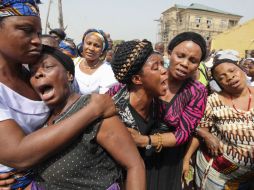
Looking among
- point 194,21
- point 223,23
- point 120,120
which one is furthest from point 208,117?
point 223,23

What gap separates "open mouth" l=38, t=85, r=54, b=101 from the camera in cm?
149

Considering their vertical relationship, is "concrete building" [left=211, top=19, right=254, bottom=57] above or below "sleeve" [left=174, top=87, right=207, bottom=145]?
below

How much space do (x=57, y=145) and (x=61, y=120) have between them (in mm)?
183

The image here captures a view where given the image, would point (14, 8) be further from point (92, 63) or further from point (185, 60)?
point (92, 63)

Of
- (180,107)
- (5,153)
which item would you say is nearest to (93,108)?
(5,153)

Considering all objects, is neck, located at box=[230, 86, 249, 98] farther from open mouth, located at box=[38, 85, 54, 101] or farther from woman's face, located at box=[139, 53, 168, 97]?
open mouth, located at box=[38, 85, 54, 101]

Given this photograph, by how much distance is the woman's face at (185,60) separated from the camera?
244cm

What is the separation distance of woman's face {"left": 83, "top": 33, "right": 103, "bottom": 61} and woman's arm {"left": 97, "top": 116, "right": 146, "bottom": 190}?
2567 millimetres

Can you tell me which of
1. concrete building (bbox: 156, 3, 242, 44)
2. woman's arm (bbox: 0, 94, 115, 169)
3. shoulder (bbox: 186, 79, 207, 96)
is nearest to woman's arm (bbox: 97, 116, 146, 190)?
woman's arm (bbox: 0, 94, 115, 169)

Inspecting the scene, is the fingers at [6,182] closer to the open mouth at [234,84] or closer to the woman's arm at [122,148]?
the woman's arm at [122,148]

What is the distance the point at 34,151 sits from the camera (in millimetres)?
1271

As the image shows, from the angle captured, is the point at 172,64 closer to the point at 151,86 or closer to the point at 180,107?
the point at 180,107

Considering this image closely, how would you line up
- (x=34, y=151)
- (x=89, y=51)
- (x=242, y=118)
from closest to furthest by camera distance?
(x=34, y=151)
(x=242, y=118)
(x=89, y=51)

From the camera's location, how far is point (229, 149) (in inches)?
101
